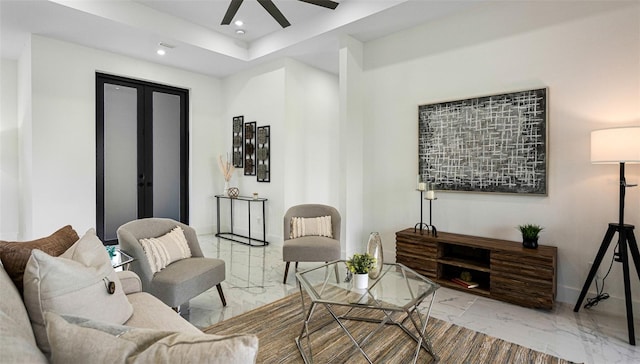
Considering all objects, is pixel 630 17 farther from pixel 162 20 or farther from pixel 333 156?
pixel 162 20

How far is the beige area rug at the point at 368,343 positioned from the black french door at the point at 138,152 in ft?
11.8

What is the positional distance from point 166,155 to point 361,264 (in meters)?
4.72

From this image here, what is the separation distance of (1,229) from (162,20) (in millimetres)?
4165

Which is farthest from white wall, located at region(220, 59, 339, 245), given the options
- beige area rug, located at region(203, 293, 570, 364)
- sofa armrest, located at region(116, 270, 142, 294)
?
sofa armrest, located at region(116, 270, 142, 294)

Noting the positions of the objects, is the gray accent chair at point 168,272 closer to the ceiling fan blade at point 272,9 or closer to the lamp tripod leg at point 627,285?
the ceiling fan blade at point 272,9

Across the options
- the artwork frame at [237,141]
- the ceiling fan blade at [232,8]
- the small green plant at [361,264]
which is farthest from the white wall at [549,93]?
the artwork frame at [237,141]

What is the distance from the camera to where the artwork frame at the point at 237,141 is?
235 inches

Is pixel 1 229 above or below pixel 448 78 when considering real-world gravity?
below

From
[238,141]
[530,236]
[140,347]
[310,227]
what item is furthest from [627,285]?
[238,141]

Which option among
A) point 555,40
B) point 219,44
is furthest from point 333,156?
point 555,40

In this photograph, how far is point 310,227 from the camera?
12.3 ft

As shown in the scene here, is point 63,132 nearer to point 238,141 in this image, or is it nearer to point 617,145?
point 238,141

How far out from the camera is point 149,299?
188 cm

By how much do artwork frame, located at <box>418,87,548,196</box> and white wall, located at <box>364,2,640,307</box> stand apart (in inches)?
3.6
